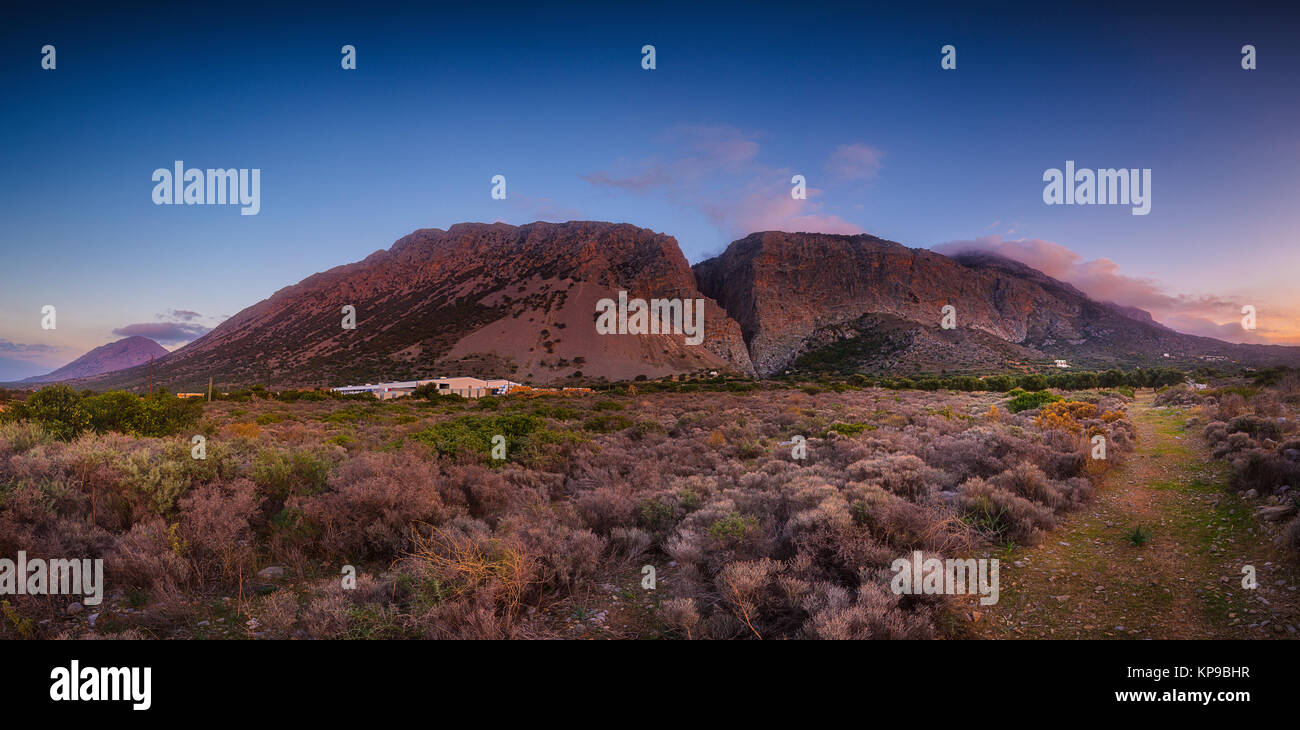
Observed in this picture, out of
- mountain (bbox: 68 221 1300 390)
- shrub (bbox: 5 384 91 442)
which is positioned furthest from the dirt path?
mountain (bbox: 68 221 1300 390)

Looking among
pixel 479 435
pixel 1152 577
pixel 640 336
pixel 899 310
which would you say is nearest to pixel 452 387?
pixel 640 336

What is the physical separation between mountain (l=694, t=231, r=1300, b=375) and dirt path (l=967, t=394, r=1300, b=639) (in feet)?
283

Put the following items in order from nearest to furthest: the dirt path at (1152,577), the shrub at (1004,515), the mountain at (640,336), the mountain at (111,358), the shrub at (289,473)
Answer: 1. the dirt path at (1152,577)
2. the shrub at (1004,515)
3. the shrub at (289,473)
4. the mountain at (640,336)
5. the mountain at (111,358)

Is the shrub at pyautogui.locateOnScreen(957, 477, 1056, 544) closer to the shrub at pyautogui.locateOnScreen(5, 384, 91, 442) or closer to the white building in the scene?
the shrub at pyautogui.locateOnScreen(5, 384, 91, 442)

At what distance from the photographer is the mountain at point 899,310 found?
93.6 m

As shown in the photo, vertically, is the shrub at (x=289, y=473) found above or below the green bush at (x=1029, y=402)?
above

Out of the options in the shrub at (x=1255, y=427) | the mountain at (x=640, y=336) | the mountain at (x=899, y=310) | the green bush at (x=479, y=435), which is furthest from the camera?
the mountain at (x=899, y=310)

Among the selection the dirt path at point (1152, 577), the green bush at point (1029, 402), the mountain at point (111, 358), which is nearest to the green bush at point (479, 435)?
the dirt path at point (1152, 577)

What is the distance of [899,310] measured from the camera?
12675 cm

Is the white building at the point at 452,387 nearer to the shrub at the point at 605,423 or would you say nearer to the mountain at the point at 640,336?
the mountain at the point at 640,336

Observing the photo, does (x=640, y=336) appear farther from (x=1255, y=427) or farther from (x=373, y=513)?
(x=373, y=513)

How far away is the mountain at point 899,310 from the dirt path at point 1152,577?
86289mm

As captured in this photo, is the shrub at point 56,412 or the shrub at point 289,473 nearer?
the shrub at point 289,473

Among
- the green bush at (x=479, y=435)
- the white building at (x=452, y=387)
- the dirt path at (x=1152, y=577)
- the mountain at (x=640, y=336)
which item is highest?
the mountain at (x=640, y=336)
